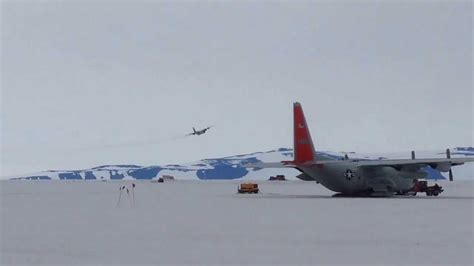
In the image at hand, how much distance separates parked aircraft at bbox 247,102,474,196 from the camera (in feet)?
145

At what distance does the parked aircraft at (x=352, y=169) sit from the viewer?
145 feet

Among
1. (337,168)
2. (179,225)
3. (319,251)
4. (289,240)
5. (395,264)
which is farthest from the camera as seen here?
(337,168)

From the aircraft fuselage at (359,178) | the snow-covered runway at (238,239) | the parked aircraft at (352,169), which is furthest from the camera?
the aircraft fuselage at (359,178)

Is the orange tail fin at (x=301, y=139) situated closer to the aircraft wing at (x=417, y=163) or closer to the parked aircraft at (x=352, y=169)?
the parked aircraft at (x=352, y=169)

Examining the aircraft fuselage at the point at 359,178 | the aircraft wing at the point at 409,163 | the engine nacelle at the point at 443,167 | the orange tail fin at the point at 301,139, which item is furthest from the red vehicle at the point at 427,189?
the orange tail fin at the point at 301,139

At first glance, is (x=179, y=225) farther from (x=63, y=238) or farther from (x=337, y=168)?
(x=337, y=168)

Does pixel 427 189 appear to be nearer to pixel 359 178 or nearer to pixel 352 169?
pixel 359 178

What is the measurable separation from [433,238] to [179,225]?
8.16 metres

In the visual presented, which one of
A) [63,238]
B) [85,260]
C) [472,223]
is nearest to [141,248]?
[85,260]

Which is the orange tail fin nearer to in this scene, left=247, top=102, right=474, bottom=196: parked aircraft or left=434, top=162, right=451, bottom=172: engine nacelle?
left=247, top=102, right=474, bottom=196: parked aircraft

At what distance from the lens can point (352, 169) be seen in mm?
44750

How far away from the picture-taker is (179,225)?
826 inches

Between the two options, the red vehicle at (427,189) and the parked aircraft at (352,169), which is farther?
the red vehicle at (427,189)

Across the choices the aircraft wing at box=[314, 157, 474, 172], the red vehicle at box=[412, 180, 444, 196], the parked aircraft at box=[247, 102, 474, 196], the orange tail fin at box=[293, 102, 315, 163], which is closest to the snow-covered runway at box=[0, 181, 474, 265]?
the aircraft wing at box=[314, 157, 474, 172]
